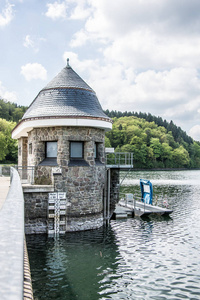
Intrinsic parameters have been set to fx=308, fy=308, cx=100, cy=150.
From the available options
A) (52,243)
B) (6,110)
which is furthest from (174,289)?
(6,110)

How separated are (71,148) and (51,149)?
1.00 meters

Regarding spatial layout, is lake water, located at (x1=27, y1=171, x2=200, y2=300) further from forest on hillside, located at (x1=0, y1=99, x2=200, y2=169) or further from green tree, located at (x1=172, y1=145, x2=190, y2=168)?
green tree, located at (x1=172, y1=145, x2=190, y2=168)

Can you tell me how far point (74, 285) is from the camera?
28.6 feet

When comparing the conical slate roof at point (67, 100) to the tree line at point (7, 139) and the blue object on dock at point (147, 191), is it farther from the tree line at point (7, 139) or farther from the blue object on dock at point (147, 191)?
the tree line at point (7, 139)

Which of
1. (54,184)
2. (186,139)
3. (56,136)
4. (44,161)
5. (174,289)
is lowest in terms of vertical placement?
(174,289)

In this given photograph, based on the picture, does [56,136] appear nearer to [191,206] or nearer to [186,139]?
[191,206]

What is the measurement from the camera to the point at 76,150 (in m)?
14.4

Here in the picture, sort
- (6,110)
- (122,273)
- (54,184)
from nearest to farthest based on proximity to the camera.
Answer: (122,273) → (54,184) → (6,110)

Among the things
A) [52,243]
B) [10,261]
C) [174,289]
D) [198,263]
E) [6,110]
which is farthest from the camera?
[6,110]

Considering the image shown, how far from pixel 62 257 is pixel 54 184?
342cm

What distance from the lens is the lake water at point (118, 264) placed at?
848 centimetres

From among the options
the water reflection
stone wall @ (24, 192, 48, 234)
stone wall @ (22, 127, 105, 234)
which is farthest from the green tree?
stone wall @ (24, 192, 48, 234)

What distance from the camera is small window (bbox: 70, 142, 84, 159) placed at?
47.2 feet

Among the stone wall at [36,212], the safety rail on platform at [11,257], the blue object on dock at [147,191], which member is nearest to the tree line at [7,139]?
the blue object on dock at [147,191]
